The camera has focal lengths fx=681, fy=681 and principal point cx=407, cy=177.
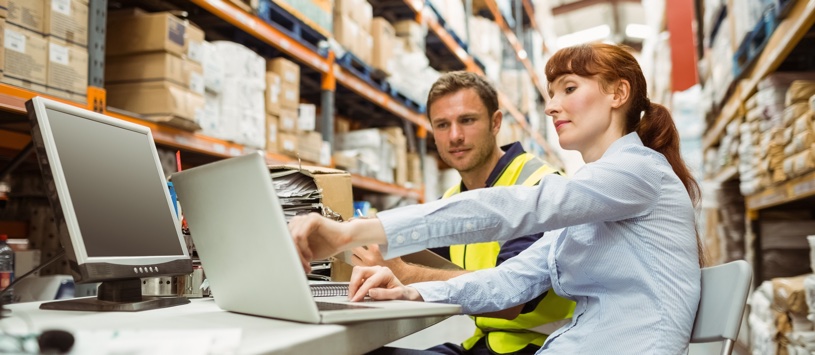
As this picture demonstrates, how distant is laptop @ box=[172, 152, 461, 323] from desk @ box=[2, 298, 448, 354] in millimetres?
25

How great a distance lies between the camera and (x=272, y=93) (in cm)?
349

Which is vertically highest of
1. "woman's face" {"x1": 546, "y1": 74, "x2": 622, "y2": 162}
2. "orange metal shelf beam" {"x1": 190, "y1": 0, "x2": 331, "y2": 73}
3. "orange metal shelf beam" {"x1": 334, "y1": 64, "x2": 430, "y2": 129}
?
"orange metal shelf beam" {"x1": 190, "y1": 0, "x2": 331, "y2": 73}

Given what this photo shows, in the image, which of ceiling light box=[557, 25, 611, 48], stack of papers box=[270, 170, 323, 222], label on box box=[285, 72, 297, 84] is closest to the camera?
stack of papers box=[270, 170, 323, 222]

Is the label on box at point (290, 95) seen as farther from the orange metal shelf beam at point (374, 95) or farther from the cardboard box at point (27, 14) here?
the cardboard box at point (27, 14)

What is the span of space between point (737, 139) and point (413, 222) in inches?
152

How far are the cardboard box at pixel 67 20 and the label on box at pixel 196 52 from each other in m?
0.49

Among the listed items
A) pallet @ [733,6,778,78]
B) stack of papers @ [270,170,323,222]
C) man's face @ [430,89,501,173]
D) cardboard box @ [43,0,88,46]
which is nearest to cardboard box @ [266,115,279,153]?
man's face @ [430,89,501,173]

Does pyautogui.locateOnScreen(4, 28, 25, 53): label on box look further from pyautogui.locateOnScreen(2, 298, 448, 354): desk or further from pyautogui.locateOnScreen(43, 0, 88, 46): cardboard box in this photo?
pyautogui.locateOnScreen(2, 298, 448, 354): desk

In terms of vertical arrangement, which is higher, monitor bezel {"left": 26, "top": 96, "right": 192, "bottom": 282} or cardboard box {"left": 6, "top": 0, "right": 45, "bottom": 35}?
cardboard box {"left": 6, "top": 0, "right": 45, "bottom": 35}

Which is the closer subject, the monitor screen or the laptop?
the laptop

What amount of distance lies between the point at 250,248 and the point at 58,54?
4.98 ft

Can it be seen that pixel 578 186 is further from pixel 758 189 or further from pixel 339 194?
pixel 758 189

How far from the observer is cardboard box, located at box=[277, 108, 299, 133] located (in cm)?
359

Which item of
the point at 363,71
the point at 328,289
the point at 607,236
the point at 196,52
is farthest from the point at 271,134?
the point at 607,236
